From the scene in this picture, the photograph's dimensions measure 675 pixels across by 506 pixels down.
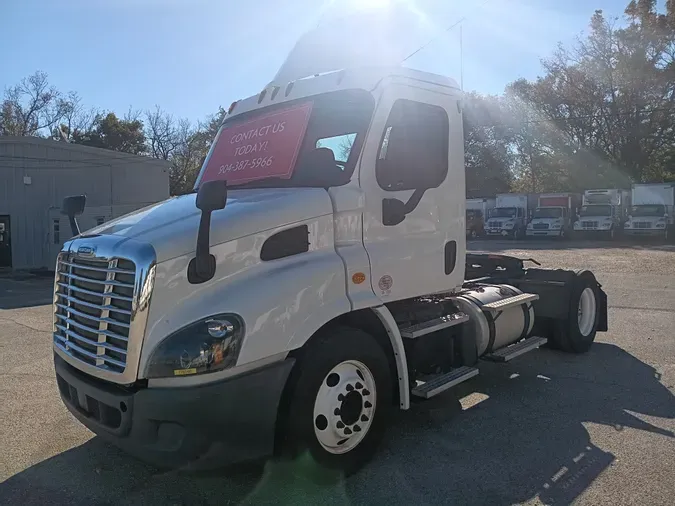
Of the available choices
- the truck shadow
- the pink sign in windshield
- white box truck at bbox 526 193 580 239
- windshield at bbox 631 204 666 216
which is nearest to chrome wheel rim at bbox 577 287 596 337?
the truck shadow

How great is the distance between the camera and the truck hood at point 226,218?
11.2 feet

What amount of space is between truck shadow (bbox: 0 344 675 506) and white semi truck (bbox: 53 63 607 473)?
0.31 m

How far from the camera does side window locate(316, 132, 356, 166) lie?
418 centimetres

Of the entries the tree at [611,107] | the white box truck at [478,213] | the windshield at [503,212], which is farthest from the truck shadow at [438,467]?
the tree at [611,107]

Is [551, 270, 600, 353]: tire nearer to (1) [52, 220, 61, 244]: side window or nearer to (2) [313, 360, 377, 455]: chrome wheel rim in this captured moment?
(2) [313, 360, 377, 455]: chrome wheel rim

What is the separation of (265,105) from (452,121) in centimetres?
159

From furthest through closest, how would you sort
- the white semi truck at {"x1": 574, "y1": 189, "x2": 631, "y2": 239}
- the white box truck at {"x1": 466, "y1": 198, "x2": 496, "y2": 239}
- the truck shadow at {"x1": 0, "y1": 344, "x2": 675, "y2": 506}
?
1. the white box truck at {"x1": 466, "y1": 198, "x2": 496, "y2": 239}
2. the white semi truck at {"x1": 574, "y1": 189, "x2": 631, "y2": 239}
3. the truck shadow at {"x1": 0, "y1": 344, "x2": 675, "y2": 506}

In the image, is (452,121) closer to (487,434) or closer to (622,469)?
(487,434)

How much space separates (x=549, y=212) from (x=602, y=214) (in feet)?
10.1

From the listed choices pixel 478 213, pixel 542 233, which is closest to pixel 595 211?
pixel 542 233

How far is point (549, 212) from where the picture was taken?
36.8 m

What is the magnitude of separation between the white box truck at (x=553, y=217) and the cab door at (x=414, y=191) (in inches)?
1300

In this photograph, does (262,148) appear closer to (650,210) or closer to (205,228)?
(205,228)

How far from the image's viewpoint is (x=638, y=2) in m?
44.9
